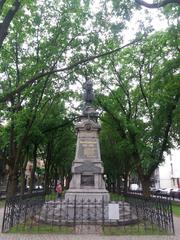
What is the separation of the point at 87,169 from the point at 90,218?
3577 mm

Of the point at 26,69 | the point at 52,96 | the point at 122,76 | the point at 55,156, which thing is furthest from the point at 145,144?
the point at 55,156

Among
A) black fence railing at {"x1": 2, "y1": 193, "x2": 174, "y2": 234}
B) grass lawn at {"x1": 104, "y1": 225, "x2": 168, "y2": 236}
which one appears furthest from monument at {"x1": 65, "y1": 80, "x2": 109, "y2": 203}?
grass lawn at {"x1": 104, "y1": 225, "x2": 168, "y2": 236}

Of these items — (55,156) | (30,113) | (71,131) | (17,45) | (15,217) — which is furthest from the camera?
(55,156)

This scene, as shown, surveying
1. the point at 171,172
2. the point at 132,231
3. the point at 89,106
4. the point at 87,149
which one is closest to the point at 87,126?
the point at 87,149

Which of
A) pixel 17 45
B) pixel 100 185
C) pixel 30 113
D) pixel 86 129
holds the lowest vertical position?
pixel 100 185

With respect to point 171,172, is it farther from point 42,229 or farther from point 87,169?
point 42,229

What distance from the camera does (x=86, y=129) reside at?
17.6 meters

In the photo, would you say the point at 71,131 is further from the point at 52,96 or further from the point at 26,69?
the point at 26,69

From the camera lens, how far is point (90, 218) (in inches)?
532

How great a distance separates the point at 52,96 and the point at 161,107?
29.1ft

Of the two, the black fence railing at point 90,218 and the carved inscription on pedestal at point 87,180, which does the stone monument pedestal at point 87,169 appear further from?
the black fence railing at point 90,218

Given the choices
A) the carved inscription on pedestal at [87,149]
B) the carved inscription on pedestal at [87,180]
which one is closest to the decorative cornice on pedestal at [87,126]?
the carved inscription on pedestal at [87,149]

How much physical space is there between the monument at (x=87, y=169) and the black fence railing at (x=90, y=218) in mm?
1541

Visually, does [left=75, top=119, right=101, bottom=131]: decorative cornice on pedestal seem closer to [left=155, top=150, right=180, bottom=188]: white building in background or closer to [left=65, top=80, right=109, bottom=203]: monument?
[left=65, top=80, right=109, bottom=203]: monument
